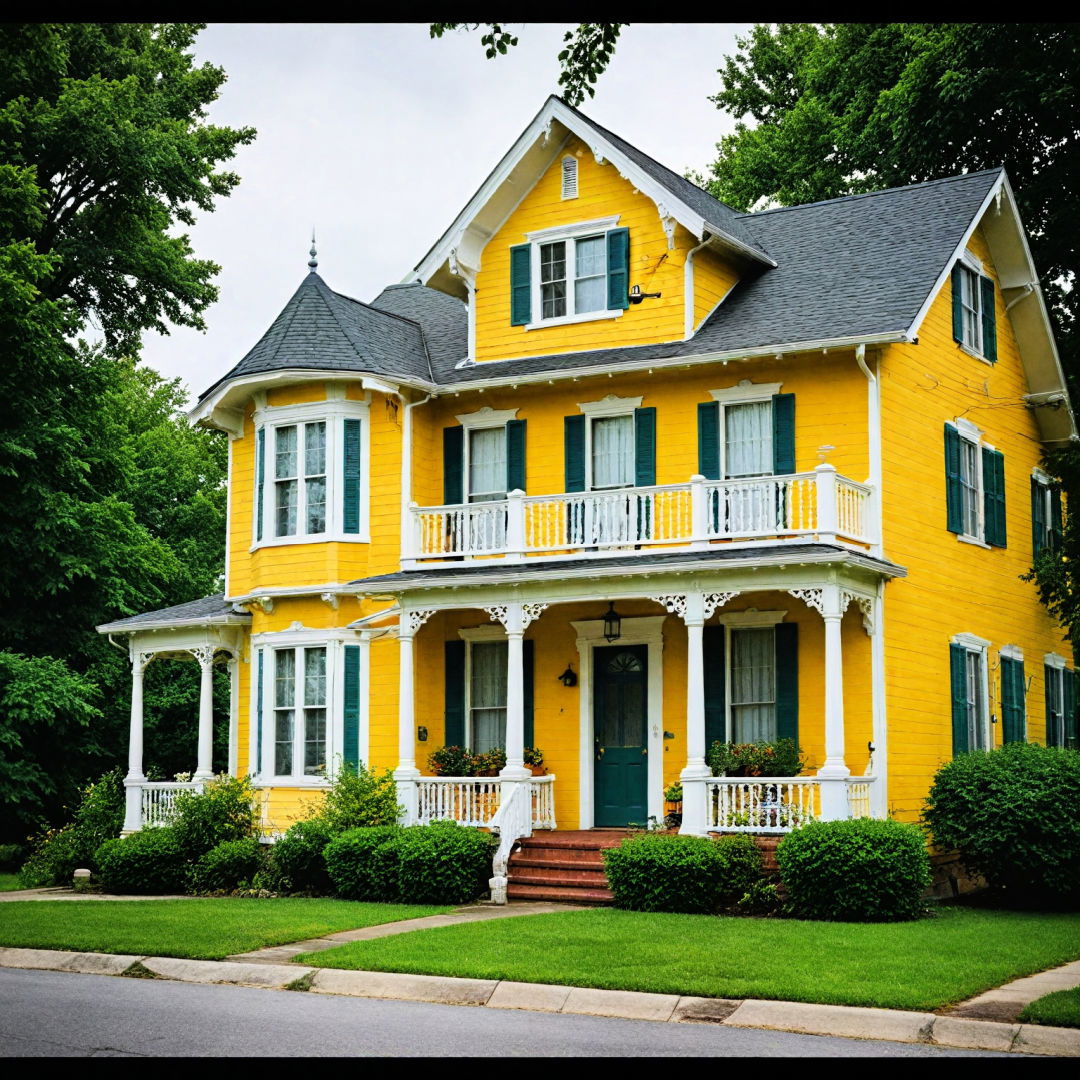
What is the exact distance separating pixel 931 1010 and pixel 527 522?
1144cm

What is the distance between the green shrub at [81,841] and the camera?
22875 mm

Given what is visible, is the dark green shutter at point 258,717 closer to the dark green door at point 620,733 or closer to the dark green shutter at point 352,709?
the dark green shutter at point 352,709

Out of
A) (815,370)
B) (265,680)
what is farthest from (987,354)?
(265,680)

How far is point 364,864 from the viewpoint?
19.4 meters

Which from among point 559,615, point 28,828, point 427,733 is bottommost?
point 28,828

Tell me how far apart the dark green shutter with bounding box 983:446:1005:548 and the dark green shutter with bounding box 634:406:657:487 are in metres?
5.87

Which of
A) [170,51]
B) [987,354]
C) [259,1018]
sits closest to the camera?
[259,1018]

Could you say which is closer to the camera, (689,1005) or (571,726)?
(689,1005)

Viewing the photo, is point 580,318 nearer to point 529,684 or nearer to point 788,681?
point 529,684

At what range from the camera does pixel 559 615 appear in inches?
860

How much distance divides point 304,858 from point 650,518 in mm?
6512

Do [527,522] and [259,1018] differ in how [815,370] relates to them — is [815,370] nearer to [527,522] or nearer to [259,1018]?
[527,522]

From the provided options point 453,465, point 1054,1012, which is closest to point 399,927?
point 1054,1012

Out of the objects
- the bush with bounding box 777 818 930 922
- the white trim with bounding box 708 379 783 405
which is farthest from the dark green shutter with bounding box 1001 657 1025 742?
the bush with bounding box 777 818 930 922
